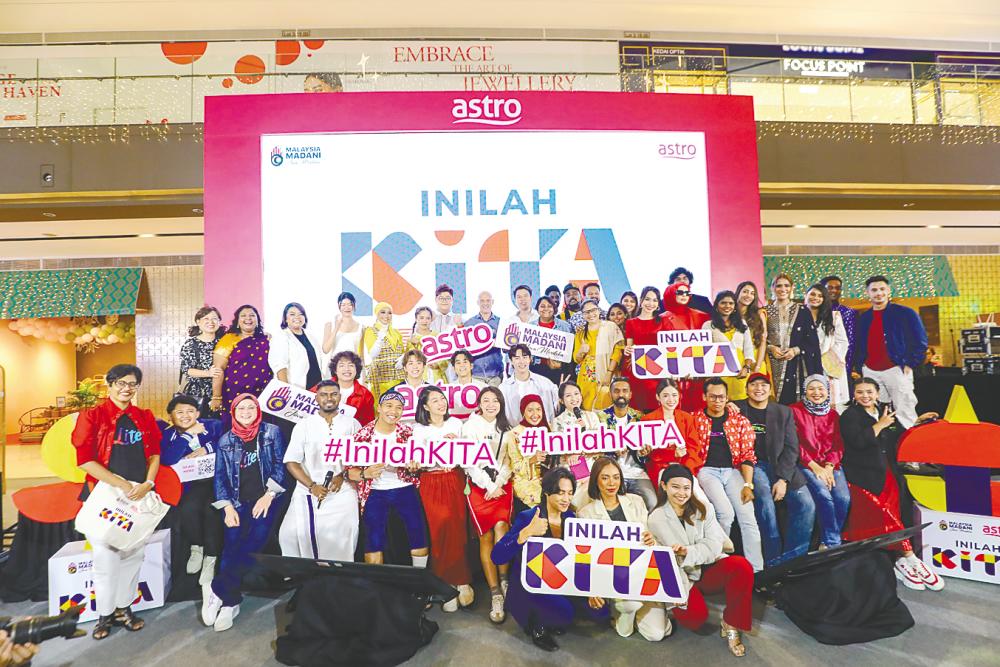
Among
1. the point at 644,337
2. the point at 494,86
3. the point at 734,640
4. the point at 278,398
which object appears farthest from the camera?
the point at 494,86

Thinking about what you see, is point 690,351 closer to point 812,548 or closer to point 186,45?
point 812,548

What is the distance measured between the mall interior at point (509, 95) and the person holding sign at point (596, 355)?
11.2 inches

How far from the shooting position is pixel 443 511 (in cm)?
311

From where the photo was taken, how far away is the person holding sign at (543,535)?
270 centimetres

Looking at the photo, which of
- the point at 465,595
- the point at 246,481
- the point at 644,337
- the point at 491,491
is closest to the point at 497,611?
the point at 465,595

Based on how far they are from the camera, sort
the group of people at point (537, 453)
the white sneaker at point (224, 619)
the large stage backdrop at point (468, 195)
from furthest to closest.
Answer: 1. the large stage backdrop at point (468, 195)
2. the white sneaker at point (224, 619)
3. the group of people at point (537, 453)

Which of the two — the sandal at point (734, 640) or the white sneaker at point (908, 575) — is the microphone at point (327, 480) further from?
the white sneaker at point (908, 575)

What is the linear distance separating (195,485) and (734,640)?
10.7 ft

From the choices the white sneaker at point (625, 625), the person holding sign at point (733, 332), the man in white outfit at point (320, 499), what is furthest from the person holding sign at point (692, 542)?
the man in white outfit at point (320, 499)

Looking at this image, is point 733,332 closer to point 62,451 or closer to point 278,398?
point 278,398

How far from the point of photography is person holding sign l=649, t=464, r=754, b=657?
2676mm

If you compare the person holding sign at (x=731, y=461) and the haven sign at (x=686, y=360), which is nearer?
the person holding sign at (x=731, y=461)

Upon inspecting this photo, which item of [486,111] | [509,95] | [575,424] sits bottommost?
[575,424]

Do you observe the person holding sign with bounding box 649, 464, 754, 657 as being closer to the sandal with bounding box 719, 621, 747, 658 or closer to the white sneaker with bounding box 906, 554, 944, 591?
the sandal with bounding box 719, 621, 747, 658
